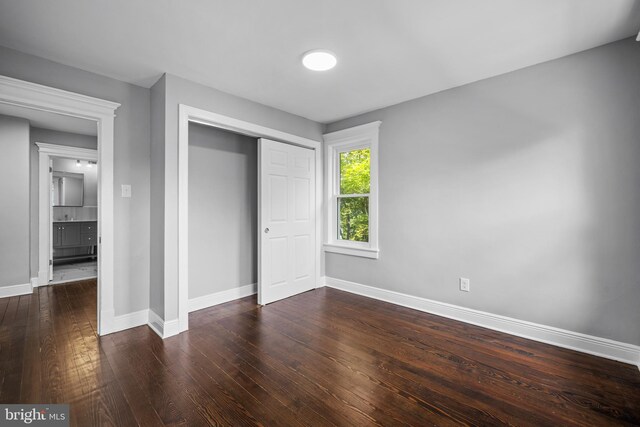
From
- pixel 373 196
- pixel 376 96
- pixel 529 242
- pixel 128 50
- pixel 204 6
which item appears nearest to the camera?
pixel 204 6

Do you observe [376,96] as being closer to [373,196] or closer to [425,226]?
[373,196]

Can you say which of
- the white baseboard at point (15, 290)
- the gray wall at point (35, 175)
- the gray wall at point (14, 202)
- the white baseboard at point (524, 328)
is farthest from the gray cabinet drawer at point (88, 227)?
the white baseboard at point (524, 328)

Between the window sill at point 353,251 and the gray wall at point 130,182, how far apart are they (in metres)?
2.39

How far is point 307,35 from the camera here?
2.20 meters

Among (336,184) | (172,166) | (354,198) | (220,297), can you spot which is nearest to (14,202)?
(172,166)

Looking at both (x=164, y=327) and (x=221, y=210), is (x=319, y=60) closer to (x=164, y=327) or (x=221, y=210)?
(x=221, y=210)

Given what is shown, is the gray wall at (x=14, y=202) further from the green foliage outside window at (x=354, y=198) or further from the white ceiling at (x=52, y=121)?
the green foliage outside window at (x=354, y=198)

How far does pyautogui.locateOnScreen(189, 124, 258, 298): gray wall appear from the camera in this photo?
347cm

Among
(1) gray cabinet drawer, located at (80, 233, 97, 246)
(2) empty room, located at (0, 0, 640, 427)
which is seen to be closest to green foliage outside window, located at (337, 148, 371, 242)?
(2) empty room, located at (0, 0, 640, 427)

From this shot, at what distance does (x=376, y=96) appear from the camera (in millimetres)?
3387

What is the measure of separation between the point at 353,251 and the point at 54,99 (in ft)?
11.6

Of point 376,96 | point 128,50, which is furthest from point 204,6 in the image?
point 376,96

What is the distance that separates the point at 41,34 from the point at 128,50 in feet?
1.82

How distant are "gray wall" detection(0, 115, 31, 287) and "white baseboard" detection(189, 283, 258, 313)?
271 cm
